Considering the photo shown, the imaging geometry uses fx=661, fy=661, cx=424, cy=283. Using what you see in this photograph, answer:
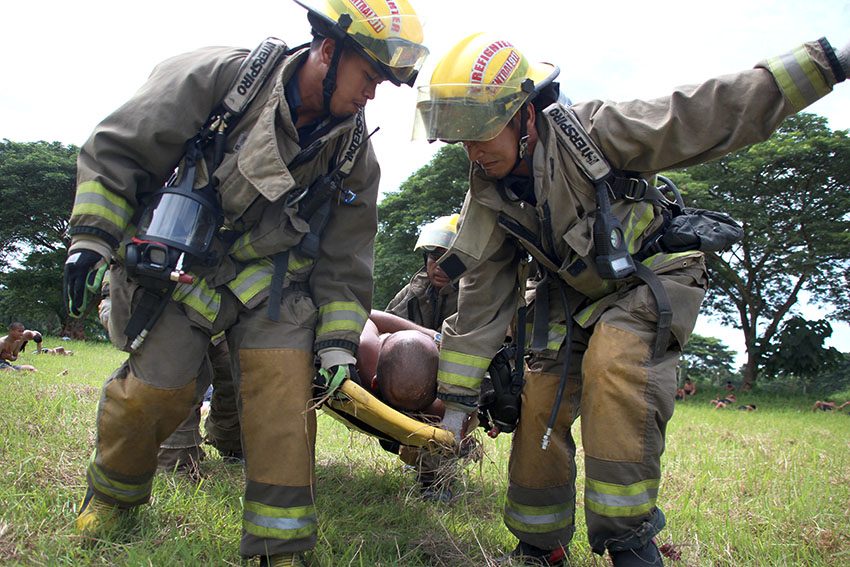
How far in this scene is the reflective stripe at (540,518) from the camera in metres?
3.10

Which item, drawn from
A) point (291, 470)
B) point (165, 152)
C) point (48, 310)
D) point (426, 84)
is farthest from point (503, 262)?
point (48, 310)

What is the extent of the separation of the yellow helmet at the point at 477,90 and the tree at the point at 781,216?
17.4 metres

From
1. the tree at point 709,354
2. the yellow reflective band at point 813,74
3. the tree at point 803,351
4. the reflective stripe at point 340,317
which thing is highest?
the yellow reflective band at point 813,74

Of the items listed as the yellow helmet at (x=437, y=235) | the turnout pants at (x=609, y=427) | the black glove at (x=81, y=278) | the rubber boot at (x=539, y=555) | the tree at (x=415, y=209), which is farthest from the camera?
the tree at (x=415, y=209)

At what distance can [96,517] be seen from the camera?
9.29 ft

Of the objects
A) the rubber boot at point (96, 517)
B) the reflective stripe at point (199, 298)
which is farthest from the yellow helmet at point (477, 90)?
the rubber boot at point (96, 517)

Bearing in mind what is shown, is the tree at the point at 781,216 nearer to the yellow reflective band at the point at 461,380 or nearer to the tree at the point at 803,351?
the tree at the point at 803,351

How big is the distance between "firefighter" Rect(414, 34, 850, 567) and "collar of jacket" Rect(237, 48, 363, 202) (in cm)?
63

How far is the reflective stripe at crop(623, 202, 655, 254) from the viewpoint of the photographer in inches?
119

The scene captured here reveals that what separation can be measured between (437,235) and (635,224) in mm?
2781

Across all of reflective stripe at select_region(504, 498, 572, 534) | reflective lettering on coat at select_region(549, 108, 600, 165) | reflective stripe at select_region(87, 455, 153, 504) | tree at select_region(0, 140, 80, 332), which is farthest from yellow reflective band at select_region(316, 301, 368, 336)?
tree at select_region(0, 140, 80, 332)

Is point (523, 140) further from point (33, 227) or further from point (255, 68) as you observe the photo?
point (33, 227)

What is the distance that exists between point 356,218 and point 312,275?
1.18ft

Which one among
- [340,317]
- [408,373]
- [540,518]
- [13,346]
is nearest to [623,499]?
[540,518]
